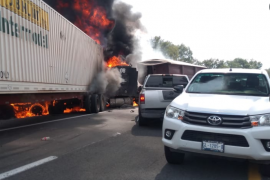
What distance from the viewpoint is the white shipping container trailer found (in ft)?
22.9

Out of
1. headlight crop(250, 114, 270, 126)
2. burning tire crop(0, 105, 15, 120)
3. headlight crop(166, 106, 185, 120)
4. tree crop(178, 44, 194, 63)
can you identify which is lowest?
burning tire crop(0, 105, 15, 120)

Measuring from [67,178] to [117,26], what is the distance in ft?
69.7

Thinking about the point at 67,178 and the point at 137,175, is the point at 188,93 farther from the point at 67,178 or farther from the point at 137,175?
the point at 67,178

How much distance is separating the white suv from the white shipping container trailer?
15.2ft

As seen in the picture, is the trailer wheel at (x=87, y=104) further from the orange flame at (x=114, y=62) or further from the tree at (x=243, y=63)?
the tree at (x=243, y=63)

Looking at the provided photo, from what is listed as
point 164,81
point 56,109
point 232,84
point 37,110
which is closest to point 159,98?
point 164,81

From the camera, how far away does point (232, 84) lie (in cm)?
546

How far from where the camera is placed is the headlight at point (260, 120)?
3906 mm

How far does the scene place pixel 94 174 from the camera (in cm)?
432

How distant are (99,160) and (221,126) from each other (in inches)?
96.0

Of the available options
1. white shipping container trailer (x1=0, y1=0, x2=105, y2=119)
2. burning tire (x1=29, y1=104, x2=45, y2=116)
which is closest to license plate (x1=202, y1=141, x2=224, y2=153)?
white shipping container trailer (x1=0, y1=0, x2=105, y2=119)

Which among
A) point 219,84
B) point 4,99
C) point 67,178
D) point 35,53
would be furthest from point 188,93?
point 35,53

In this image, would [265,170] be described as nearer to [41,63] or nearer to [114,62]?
[41,63]

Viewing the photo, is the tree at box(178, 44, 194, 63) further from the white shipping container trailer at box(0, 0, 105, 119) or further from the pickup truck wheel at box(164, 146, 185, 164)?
the pickup truck wheel at box(164, 146, 185, 164)
